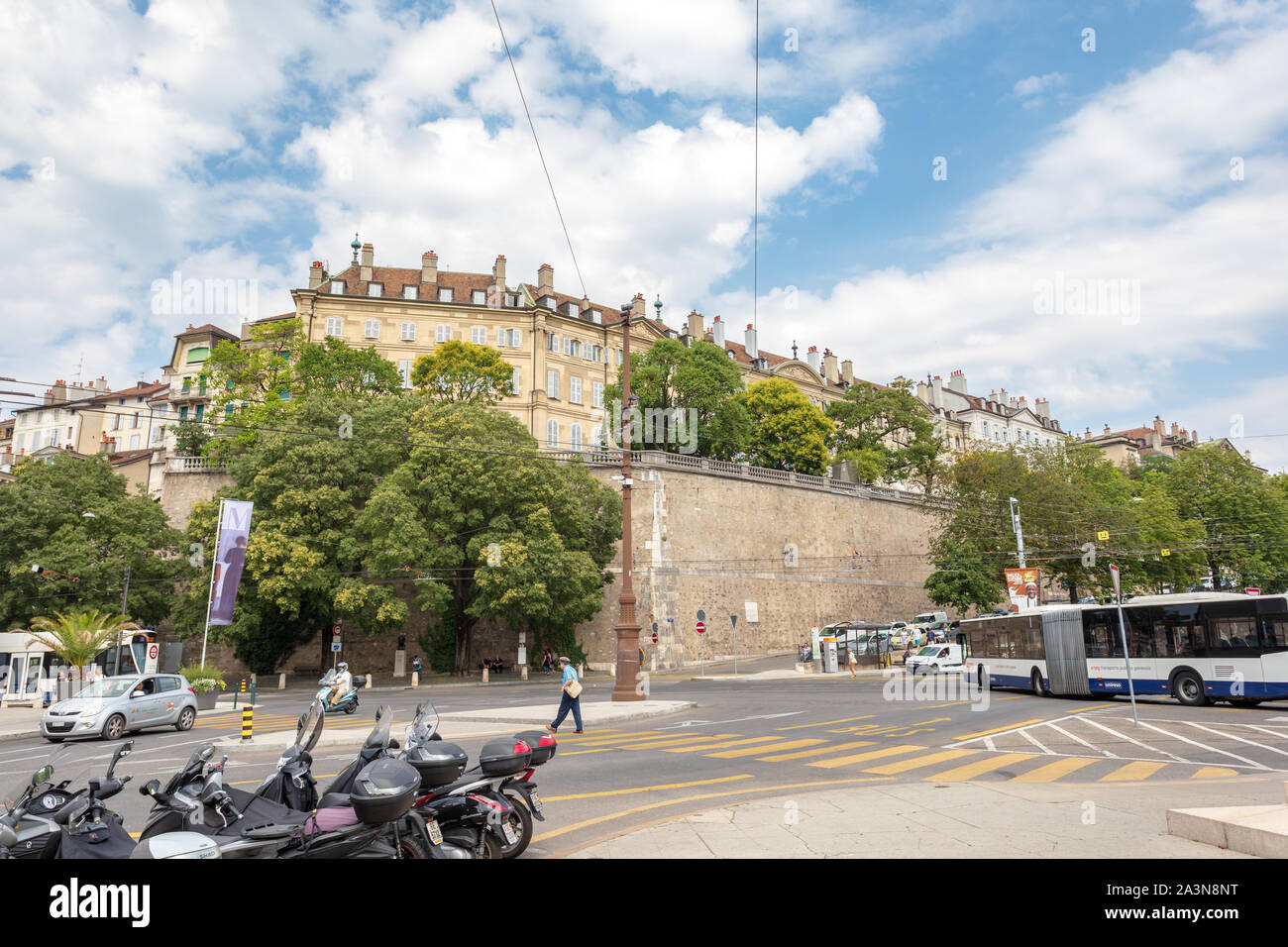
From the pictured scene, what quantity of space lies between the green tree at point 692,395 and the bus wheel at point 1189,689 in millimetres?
36113

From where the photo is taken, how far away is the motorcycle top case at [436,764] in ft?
20.9

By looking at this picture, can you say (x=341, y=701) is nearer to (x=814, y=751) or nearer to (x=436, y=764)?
(x=814, y=751)

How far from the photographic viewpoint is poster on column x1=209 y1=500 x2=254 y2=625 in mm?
30125

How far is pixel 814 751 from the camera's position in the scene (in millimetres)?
14523

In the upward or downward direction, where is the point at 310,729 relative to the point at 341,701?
upward

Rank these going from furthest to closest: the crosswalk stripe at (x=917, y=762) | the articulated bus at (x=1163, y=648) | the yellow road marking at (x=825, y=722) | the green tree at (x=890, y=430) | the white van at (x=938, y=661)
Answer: the green tree at (x=890, y=430), the white van at (x=938, y=661), the articulated bus at (x=1163, y=648), the yellow road marking at (x=825, y=722), the crosswalk stripe at (x=917, y=762)

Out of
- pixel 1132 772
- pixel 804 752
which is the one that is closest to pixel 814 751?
pixel 804 752

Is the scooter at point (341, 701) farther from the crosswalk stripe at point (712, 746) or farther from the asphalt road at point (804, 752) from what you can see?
the crosswalk stripe at point (712, 746)

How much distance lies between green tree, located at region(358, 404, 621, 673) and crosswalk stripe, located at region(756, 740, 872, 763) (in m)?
24.8

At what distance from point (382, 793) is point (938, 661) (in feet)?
122

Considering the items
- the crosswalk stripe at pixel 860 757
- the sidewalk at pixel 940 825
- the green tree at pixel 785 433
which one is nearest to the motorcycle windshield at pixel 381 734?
the sidewalk at pixel 940 825

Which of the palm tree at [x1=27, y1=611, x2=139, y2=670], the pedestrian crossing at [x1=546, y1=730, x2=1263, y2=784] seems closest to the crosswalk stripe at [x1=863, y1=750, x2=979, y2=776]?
the pedestrian crossing at [x1=546, y1=730, x2=1263, y2=784]

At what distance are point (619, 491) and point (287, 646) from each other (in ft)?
68.6
